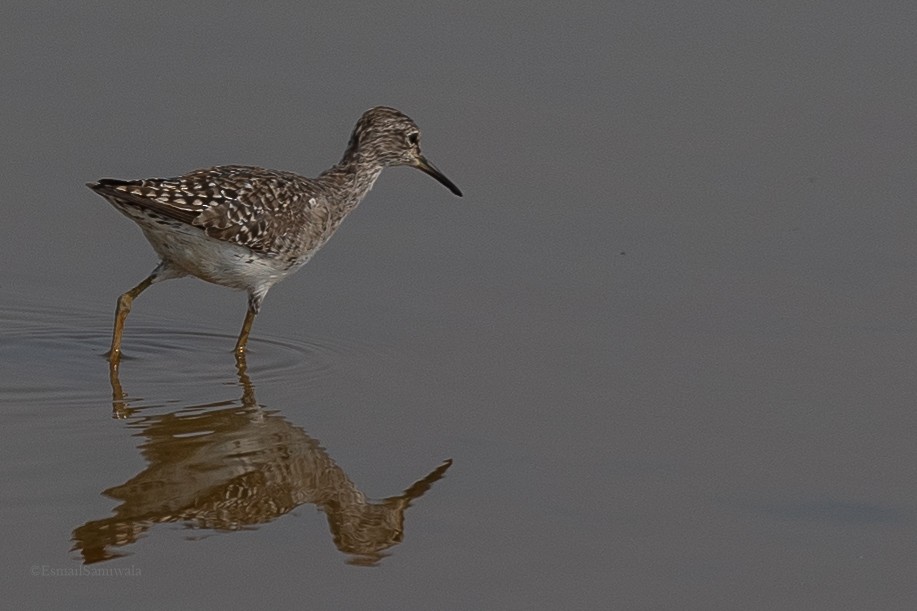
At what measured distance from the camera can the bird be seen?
10.5 metres

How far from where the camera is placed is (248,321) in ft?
36.4

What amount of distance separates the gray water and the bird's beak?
0.32 metres

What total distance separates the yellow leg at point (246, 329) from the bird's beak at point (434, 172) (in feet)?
6.97

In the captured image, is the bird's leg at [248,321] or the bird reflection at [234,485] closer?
the bird reflection at [234,485]

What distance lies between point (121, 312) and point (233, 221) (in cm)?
94

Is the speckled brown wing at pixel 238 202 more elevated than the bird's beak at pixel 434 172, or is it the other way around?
the bird's beak at pixel 434 172

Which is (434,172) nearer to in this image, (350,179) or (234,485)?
(350,179)

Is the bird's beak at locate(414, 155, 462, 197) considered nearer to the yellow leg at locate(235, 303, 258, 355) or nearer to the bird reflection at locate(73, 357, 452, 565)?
the yellow leg at locate(235, 303, 258, 355)

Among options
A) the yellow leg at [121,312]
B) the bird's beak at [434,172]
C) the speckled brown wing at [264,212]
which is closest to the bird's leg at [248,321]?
the speckled brown wing at [264,212]

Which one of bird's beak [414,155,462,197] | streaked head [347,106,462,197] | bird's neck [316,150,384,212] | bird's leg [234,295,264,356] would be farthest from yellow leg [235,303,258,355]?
bird's beak [414,155,462,197]

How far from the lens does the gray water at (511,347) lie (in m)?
7.89

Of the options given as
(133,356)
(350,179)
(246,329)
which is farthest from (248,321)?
(350,179)

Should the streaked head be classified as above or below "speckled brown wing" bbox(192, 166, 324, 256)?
above

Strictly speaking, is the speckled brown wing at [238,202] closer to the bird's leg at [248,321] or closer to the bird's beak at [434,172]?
the bird's leg at [248,321]
